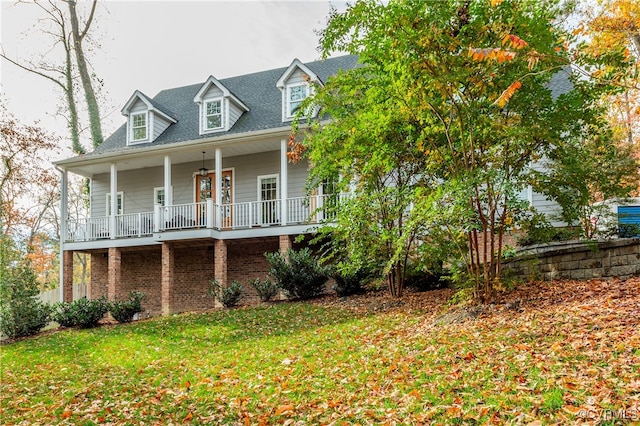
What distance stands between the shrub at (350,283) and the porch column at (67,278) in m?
9.41

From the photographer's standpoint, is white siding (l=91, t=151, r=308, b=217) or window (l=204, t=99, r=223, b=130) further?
window (l=204, t=99, r=223, b=130)

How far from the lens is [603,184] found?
25.8ft

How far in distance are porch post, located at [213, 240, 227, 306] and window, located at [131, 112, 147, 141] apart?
6.05 m

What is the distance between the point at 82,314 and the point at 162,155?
18.2 feet

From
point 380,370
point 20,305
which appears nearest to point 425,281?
point 380,370

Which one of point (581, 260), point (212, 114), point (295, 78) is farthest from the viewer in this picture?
point (212, 114)

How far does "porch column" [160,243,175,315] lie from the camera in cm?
1388

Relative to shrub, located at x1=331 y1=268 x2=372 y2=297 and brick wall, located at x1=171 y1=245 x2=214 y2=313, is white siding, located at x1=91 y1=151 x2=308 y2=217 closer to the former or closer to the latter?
brick wall, located at x1=171 y1=245 x2=214 y2=313

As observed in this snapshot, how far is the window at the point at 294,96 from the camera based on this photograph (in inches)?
620

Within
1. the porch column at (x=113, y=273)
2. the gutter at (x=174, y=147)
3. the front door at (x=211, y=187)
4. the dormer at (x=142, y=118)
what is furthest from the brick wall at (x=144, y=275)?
the dormer at (x=142, y=118)

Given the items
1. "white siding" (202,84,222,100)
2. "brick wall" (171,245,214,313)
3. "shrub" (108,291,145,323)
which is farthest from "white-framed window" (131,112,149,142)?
"shrub" (108,291,145,323)

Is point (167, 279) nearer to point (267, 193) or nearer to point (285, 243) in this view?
point (285, 243)

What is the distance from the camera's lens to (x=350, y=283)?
11820mm

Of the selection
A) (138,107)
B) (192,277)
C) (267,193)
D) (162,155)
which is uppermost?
(138,107)
